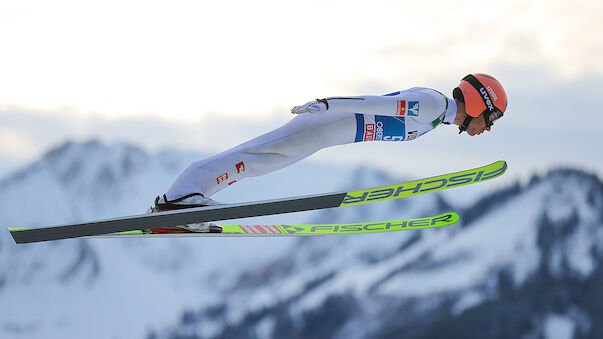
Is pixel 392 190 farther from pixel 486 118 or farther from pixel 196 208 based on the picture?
pixel 196 208

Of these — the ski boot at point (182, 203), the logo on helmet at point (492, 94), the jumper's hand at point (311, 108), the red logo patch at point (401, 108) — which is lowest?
the ski boot at point (182, 203)

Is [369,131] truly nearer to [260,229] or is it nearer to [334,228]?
[260,229]

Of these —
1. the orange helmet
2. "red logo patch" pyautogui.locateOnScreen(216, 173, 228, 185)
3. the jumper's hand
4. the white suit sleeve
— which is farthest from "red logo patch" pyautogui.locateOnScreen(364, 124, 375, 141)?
"red logo patch" pyautogui.locateOnScreen(216, 173, 228, 185)

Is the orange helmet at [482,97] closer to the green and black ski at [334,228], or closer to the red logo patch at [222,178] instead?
the green and black ski at [334,228]

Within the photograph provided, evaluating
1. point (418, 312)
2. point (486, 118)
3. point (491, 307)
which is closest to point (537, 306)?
point (491, 307)

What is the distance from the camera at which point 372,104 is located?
8.23m

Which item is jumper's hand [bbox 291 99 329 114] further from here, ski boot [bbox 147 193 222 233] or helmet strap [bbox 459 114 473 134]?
helmet strap [bbox 459 114 473 134]

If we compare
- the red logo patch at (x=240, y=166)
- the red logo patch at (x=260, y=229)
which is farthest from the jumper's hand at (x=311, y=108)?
the red logo patch at (x=260, y=229)

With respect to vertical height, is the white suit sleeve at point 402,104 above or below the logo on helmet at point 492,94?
above

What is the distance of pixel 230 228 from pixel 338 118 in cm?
257

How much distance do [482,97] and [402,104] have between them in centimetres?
145

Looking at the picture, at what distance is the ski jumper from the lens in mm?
8516

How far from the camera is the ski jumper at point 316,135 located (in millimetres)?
8516

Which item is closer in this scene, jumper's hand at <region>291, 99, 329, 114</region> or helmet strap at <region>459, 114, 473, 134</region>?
jumper's hand at <region>291, 99, 329, 114</region>
